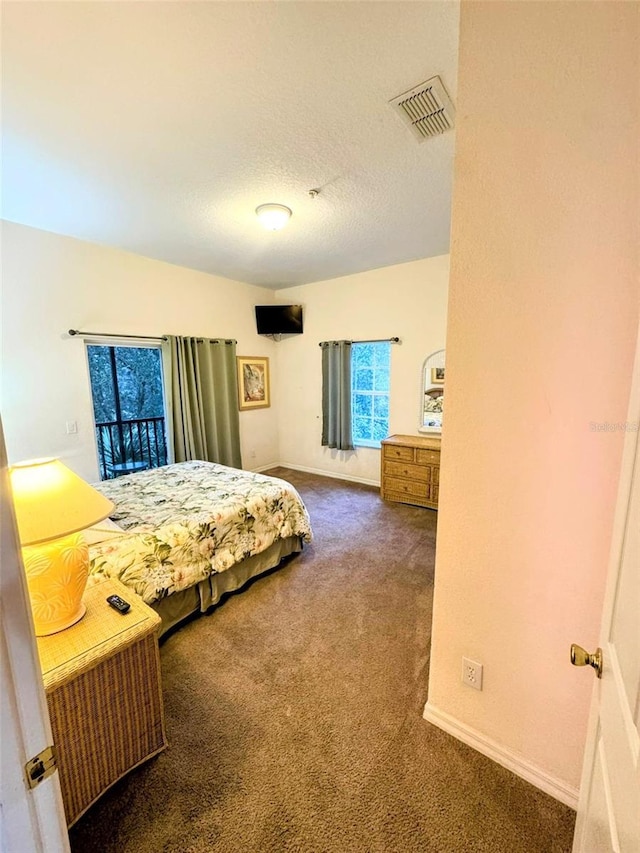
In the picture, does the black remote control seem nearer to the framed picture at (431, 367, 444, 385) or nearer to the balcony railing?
the balcony railing

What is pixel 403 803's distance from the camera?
3.87ft

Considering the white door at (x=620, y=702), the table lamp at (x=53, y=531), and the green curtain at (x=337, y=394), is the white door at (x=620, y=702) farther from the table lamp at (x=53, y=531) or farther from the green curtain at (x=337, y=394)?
the green curtain at (x=337, y=394)

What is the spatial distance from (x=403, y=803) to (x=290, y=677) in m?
0.67

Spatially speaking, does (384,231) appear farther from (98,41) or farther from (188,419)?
(188,419)

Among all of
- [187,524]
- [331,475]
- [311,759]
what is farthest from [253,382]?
[311,759]

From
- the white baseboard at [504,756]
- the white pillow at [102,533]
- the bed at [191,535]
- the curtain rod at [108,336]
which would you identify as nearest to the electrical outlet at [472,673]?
the white baseboard at [504,756]

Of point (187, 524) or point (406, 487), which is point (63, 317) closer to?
point (187, 524)

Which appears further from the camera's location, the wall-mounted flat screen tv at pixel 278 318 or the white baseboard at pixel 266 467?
the white baseboard at pixel 266 467

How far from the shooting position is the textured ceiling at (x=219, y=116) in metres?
1.29

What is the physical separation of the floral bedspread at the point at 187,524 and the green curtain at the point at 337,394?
6.19 ft

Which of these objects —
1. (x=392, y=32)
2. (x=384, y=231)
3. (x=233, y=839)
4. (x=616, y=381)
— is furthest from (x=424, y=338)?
(x=233, y=839)

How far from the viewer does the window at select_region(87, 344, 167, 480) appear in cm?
395

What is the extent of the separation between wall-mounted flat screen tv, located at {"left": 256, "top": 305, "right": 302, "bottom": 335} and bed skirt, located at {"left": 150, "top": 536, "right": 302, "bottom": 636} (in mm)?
3082

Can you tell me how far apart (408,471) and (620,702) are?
3235mm
